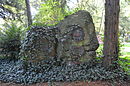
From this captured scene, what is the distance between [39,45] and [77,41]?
57.3 inches

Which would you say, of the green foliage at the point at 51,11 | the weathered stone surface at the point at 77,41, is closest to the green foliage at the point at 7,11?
the green foliage at the point at 51,11

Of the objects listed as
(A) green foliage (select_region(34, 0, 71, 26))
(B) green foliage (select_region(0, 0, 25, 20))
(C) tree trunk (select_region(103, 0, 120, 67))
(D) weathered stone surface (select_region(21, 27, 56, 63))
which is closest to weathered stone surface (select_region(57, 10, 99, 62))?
(D) weathered stone surface (select_region(21, 27, 56, 63))

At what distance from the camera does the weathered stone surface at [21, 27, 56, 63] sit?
406cm

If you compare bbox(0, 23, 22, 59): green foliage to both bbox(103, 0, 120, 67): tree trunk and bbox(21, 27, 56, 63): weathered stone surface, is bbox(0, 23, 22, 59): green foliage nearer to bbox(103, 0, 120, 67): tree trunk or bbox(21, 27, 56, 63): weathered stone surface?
bbox(21, 27, 56, 63): weathered stone surface

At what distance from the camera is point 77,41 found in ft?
12.9

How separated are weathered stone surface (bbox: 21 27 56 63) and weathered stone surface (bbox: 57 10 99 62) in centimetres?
32

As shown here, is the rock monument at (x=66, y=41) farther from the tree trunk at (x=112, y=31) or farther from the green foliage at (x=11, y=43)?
the green foliage at (x=11, y=43)

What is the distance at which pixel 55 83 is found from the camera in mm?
3076

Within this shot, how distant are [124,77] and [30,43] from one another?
3.25m

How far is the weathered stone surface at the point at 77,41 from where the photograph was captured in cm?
388

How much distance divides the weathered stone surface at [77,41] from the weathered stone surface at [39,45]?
1.05 ft

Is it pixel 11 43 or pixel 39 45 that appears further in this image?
pixel 11 43

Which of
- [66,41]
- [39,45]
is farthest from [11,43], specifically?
[66,41]

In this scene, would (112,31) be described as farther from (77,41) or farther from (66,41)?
(66,41)
